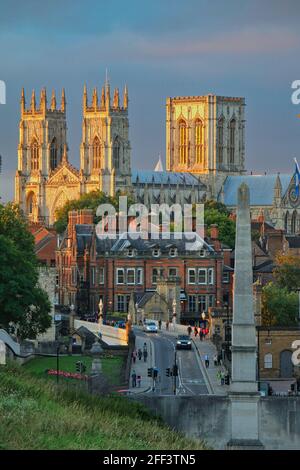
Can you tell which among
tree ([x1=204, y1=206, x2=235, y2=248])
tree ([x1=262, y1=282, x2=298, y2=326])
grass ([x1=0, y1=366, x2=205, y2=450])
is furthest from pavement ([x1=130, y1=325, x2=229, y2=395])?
tree ([x1=204, y1=206, x2=235, y2=248])

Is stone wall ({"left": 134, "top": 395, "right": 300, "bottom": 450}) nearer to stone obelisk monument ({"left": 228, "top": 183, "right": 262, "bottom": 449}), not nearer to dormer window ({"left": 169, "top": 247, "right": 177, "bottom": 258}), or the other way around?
stone obelisk monument ({"left": 228, "top": 183, "right": 262, "bottom": 449})

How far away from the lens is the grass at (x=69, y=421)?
50.7m

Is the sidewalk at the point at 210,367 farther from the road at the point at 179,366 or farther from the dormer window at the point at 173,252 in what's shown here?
the dormer window at the point at 173,252

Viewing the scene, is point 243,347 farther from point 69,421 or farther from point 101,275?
point 101,275

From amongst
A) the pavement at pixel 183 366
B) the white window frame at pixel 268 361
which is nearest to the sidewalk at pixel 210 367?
the pavement at pixel 183 366

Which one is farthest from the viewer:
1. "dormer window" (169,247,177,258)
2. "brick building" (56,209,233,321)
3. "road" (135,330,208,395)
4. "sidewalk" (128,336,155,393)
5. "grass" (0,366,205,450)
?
"dormer window" (169,247,177,258)

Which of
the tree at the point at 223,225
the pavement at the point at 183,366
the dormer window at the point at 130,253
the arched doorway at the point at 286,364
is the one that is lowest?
the arched doorway at the point at 286,364

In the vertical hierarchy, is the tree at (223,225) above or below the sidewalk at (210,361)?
above

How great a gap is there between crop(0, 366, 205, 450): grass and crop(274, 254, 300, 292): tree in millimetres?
63112

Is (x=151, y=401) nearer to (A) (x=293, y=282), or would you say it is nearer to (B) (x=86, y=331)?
(B) (x=86, y=331)

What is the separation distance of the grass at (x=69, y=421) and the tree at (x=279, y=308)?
144ft

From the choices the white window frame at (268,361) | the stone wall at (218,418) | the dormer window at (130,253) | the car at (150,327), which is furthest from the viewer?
the dormer window at (130,253)

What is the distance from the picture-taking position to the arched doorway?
96875 millimetres

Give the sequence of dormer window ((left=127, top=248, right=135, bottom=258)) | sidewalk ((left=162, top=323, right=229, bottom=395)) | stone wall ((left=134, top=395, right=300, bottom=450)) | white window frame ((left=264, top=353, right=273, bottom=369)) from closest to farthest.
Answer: stone wall ((left=134, top=395, right=300, bottom=450)), sidewalk ((left=162, top=323, right=229, bottom=395)), white window frame ((left=264, top=353, right=273, bottom=369)), dormer window ((left=127, top=248, right=135, bottom=258))
